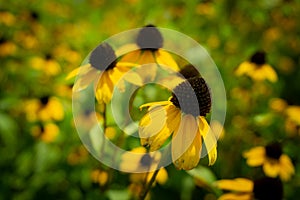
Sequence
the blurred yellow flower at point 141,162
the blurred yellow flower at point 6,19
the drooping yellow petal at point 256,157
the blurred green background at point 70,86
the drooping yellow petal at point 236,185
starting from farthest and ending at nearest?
the blurred yellow flower at point 6,19, the blurred green background at point 70,86, the drooping yellow petal at point 256,157, the drooping yellow petal at point 236,185, the blurred yellow flower at point 141,162

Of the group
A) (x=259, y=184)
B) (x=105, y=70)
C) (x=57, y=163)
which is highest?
(x=105, y=70)

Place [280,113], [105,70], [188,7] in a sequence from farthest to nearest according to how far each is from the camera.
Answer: [188,7], [280,113], [105,70]

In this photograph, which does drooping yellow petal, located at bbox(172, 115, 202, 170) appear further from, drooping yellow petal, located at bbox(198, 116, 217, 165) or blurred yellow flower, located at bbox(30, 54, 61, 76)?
blurred yellow flower, located at bbox(30, 54, 61, 76)

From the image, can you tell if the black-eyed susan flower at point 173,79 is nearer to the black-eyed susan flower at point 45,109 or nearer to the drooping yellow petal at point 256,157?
the drooping yellow petal at point 256,157

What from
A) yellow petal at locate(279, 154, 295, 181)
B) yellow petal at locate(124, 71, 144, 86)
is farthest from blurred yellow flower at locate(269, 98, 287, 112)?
yellow petal at locate(124, 71, 144, 86)

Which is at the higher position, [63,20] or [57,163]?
[63,20]

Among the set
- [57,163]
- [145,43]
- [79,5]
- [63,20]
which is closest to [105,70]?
[145,43]

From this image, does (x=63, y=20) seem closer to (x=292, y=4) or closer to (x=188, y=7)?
(x=188, y=7)

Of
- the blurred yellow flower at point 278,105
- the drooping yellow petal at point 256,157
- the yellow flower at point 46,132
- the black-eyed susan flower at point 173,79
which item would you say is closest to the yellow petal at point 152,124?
the black-eyed susan flower at point 173,79
